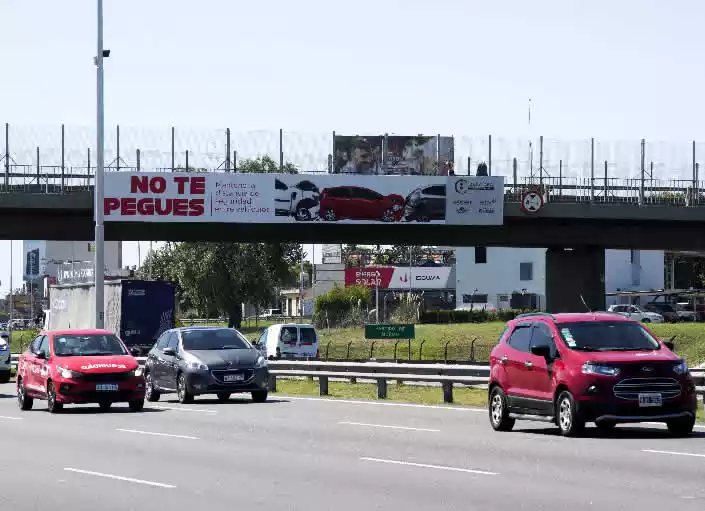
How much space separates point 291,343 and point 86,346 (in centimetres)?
2503

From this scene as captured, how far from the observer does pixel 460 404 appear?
3027 cm

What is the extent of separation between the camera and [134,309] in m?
50.3

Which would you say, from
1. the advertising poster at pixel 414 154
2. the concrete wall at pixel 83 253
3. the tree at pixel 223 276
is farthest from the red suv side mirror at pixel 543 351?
the concrete wall at pixel 83 253

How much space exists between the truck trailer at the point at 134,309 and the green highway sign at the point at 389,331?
7.24 metres

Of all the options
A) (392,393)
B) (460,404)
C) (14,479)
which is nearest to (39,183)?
(392,393)

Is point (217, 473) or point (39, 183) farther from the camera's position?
point (39, 183)

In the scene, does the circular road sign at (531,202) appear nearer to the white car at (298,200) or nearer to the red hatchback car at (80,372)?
the white car at (298,200)

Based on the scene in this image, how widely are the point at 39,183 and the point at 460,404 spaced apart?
30513mm

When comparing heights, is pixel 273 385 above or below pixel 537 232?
below

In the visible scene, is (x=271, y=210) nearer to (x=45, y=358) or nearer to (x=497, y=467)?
(x=45, y=358)

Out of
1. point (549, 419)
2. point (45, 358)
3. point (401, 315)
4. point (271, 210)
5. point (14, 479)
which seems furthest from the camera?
point (401, 315)

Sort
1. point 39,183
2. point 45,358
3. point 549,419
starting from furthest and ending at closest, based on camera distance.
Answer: point 39,183, point 45,358, point 549,419

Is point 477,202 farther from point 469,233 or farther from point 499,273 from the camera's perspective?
point 499,273

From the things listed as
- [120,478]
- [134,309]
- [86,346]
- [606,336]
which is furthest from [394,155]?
[120,478]
